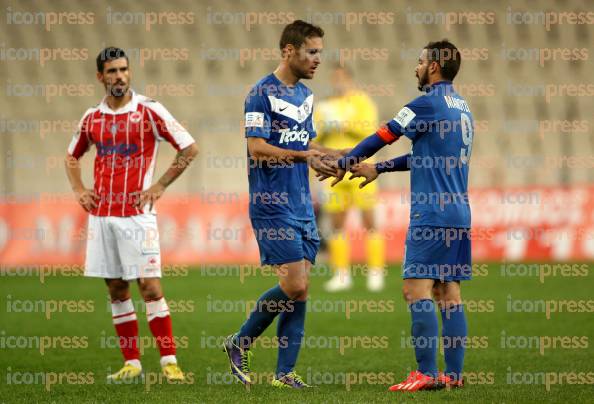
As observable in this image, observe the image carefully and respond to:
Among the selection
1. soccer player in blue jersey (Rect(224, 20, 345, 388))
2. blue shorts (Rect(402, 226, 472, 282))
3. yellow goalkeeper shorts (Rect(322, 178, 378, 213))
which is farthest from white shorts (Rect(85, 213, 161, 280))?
yellow goalkeeper shorts (Rect(322, 178, 378, 213))

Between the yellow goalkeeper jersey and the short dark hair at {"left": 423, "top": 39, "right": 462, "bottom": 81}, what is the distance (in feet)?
23.4

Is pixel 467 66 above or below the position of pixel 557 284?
above

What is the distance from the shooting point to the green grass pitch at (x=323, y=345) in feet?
20.4

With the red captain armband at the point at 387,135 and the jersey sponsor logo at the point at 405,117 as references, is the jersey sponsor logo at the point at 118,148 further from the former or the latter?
the jersey sponsor logo at the point at 405,117

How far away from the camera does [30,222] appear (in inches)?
651

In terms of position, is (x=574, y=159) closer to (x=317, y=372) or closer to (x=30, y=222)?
(x=30, y=222)

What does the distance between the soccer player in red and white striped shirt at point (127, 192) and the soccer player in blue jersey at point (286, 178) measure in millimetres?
928

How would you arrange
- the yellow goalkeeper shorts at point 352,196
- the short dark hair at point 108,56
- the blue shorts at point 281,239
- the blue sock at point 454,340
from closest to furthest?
the blue sock at point 454,340 → the blue shorts at point 281,239 → the short dark hair at point 108,56 → the yellow goalkeeper shorts at point 352,196

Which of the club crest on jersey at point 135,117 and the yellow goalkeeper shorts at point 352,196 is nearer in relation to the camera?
the club crest on jersey at point 135,117

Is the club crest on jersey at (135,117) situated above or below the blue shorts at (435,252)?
above

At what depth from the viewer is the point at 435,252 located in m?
6.22

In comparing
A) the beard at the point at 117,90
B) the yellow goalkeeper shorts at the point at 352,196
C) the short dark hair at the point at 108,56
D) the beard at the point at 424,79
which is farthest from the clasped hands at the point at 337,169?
the yellow goalkeeper shorts at the point at 352,196

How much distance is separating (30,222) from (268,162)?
1095 cm

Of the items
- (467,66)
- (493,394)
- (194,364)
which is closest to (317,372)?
(194,364)
